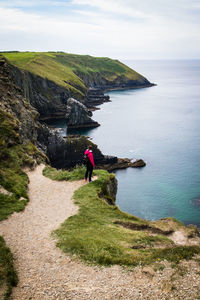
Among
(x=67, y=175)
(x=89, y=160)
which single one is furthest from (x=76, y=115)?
(x=89, y=160)

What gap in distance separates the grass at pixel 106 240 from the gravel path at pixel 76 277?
1.84 ft

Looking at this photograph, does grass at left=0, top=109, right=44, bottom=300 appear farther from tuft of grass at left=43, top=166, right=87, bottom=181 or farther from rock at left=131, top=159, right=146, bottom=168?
rock at left=131, top=159, right=146, bottom=168

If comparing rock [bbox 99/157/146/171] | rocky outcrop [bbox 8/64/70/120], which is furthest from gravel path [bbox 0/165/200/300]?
rocky outcrop [bbox 8/64/70/120]

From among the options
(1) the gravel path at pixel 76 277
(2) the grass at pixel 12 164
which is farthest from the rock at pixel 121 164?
(1) the gravel path at pixel 76 277

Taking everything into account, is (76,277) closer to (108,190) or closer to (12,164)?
(108,190)

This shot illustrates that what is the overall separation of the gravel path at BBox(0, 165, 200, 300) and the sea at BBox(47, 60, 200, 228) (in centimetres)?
2867

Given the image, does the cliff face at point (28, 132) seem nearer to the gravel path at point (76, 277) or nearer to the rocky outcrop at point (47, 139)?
the rocky outcrop at point (47, 139)

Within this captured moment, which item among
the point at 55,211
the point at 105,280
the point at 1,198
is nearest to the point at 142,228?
the point at 55,211

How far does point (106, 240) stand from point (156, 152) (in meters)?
57.2

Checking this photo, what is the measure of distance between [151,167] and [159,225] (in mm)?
40864

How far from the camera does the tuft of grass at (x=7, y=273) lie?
37.0 ft

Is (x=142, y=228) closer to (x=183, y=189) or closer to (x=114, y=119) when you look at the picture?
(x=183, y=189)

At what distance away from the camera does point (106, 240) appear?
50.5 feet

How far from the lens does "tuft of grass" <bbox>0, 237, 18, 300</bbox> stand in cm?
1127
